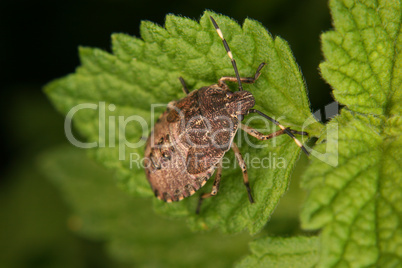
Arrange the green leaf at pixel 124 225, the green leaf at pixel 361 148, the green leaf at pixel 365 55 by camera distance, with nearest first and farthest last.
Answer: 1. the green leaf at pixel 361 148
2. the green leaf at pixel 365 55
3. the green leaf at pixel 124 225

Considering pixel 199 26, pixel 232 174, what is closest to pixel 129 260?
pixel 232 174

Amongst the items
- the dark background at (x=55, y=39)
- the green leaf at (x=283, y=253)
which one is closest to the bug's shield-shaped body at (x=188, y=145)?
the green leaf at (x=283, y=253)

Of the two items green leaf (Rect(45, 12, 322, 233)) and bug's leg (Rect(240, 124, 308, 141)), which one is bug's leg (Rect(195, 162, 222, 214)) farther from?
bug's leg (Rect(240, 124, 308, 141))

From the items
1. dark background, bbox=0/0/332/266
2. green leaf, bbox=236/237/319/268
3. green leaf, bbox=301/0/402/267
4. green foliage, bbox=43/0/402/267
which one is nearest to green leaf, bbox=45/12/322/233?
green foliage, bbox=43/0/402/267

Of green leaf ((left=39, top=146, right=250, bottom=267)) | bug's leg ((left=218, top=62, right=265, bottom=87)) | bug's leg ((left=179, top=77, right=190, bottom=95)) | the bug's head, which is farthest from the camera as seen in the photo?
green leaf ((left=39, top=146, right=250, bottom=267))

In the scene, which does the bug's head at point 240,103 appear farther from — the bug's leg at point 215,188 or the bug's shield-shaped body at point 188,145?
the bug's leg at point 215,188

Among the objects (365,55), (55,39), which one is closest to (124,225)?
(55,39)

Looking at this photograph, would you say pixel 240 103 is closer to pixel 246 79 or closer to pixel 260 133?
pixel 246 79
